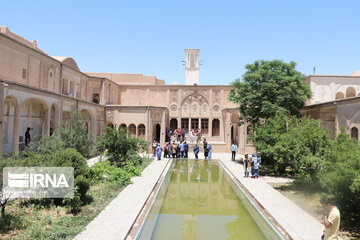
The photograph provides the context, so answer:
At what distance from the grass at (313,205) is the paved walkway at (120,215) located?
5.16 meters

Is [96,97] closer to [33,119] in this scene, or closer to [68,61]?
[68,61]

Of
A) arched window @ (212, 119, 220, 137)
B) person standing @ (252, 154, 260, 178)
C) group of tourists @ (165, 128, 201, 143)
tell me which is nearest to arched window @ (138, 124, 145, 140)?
group of tourists @ (165, 128, 201, 143)

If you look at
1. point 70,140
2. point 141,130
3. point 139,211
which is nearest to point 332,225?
point 139,211

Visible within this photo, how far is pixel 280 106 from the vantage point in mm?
18250

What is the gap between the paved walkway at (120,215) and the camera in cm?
685

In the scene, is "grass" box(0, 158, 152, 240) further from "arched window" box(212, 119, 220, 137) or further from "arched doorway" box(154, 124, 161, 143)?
"arched window" box(212, 119, 220, 137)

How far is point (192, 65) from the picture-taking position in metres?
39.0

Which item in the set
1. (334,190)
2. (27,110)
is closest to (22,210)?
(334,190)

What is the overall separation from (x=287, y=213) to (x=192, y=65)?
104 feet

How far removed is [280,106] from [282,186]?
666cm

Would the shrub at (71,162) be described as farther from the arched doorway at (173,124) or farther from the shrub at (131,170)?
the arched doorway at (173,124)

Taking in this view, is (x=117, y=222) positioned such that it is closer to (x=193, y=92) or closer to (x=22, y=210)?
(x=22, y=210)

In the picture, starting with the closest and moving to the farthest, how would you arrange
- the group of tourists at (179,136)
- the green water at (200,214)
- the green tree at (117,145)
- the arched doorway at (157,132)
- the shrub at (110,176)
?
→ 1. the green water at (200,214)
2. the shrub at (110,176)
3. the green tree at (117,145)
4. the group of tourists at (179,136)
5. the arched doorway at (157,132)

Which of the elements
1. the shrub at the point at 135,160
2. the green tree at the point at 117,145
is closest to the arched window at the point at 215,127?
the shrub at the point at 135,160
